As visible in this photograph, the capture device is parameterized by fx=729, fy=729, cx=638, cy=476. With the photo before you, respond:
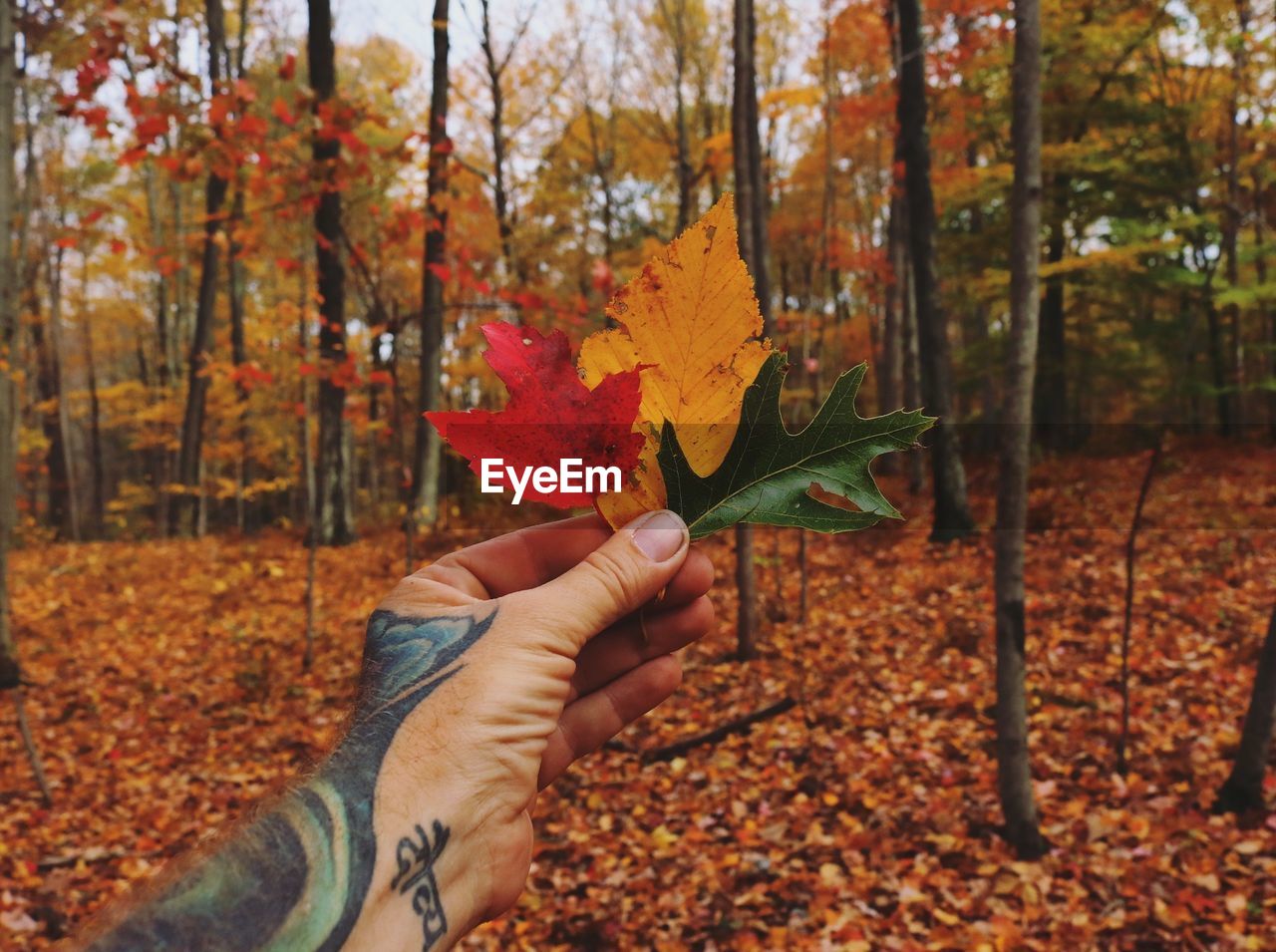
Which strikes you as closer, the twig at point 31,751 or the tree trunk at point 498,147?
the twig at point 31,751

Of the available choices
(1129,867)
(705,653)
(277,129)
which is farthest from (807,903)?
(277,129)

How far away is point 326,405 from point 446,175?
146 inches

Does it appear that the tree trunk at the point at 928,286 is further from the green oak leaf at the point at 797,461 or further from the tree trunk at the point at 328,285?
the green oak leaf at the point at 797,461

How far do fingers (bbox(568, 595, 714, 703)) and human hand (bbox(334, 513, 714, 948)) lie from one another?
Answer: 0.05ft

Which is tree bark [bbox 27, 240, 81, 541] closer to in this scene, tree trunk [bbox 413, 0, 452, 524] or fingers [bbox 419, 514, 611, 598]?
tree trunk [bbox 413, 0, 452, 524]

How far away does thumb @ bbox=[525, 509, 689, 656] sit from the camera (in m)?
1.03

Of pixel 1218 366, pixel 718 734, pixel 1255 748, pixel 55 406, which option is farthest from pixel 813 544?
pixel 55 406

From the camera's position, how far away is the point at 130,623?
8250mm

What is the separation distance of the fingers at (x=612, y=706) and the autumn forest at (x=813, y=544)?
1.52 feet

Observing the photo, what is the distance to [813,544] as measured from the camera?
923 cm

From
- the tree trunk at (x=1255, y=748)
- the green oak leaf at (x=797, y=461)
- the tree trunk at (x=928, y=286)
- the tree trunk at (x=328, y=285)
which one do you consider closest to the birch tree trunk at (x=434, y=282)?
the tree trunk at (x=328, y=285)

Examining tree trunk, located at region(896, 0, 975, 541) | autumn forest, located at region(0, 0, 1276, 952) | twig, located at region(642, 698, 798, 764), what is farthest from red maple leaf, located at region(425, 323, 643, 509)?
tree trunk, located at region(896, 0, 975, 541)

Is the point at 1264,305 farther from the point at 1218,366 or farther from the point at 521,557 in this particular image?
the point at 521,557

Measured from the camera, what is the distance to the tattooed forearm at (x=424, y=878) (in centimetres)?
99
